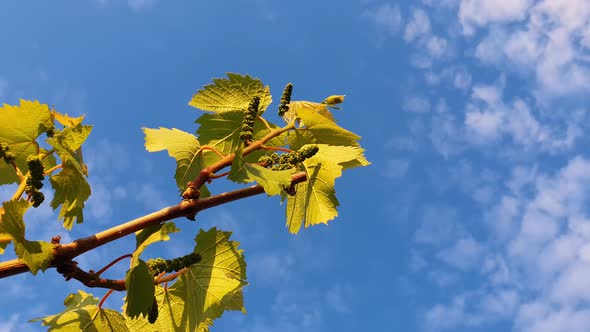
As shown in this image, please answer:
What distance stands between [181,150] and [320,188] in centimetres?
73

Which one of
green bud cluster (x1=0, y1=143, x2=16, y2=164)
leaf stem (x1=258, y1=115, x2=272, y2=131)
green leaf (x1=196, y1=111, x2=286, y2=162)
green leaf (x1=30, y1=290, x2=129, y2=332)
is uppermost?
green leaf (x1=196, y1=111, x2=286, y2=162)

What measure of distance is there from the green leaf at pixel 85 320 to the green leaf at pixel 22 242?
68 centimetres

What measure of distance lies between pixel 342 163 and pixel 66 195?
Answer: 1.30m

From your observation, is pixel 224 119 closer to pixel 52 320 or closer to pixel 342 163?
pixel 342 163

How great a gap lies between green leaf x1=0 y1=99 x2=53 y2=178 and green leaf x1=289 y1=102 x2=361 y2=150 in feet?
3.60

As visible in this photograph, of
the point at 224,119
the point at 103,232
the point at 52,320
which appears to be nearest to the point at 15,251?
the point at 103,232

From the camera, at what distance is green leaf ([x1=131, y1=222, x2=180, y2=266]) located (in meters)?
2.21

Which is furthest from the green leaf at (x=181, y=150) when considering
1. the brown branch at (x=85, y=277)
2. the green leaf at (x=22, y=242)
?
the green leaf at (x=22, y=242)

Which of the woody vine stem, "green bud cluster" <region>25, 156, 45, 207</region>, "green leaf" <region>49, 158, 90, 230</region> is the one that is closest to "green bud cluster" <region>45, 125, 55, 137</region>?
"green leaf" <region>49, 158, 90, 230</region>

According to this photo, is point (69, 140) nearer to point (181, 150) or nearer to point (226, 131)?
point (181, 150)

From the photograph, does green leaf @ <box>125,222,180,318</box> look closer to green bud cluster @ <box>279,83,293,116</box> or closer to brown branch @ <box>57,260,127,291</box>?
brown branch @ <box>57,260,127,291</box>

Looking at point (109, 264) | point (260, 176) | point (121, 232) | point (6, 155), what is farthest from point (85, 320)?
point (260, 176)

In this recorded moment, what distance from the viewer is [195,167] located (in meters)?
2.82

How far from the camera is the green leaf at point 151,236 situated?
7.25ft
